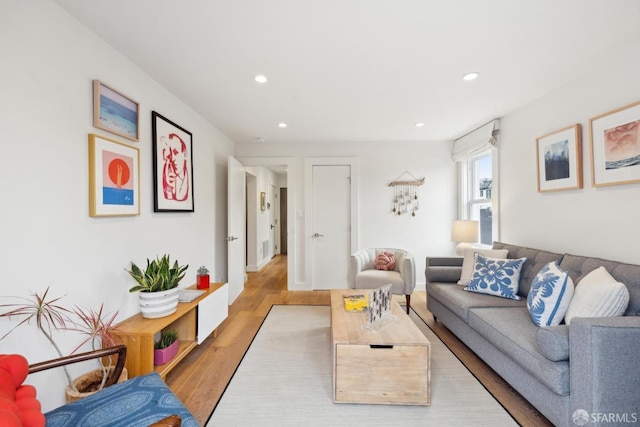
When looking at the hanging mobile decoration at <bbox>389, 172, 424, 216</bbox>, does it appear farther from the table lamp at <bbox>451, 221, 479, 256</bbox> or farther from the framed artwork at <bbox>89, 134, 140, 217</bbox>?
the framed artwork at <bbox>89, 134, 140, 217</bbox>

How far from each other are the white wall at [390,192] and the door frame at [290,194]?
2 cm

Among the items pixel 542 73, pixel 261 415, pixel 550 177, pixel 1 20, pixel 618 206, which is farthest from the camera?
pixel 550 177

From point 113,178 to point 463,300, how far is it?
278cm

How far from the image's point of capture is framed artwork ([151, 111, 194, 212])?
7.52 ft

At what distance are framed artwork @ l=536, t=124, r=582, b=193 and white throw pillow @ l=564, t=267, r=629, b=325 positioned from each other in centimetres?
95

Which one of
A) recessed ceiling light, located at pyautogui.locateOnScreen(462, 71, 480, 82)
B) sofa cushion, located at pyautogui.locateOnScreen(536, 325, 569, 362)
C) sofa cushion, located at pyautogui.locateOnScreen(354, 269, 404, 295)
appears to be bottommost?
sofa cushion, located at pyautogui.locateOnScreen(354, 269, 404, 295)

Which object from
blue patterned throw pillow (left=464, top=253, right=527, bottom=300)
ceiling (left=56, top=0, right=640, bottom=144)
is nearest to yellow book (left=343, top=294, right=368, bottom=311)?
blue patterned throw pillow (left=464, top=253, right=527, bottom=300)

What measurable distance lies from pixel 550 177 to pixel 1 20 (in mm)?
3791

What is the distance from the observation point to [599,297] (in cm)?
154

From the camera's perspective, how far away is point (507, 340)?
1722mm

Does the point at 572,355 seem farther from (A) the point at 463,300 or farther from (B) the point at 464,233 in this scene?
(B) the point at 464,233

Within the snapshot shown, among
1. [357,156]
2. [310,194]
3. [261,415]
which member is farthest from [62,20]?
[357,156]

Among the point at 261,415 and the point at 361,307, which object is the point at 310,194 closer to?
the point at 361,307

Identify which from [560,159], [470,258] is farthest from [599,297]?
[560,159]
